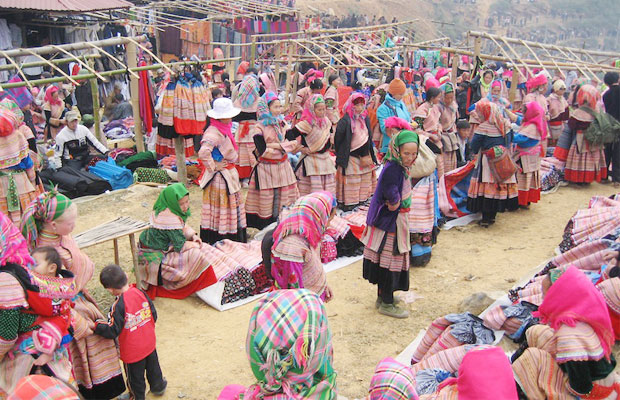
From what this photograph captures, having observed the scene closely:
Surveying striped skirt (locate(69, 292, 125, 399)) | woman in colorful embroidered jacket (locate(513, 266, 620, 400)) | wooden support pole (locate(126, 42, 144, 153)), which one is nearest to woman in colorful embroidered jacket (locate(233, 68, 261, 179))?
wooden support pole (locate(126, 42, 144, 153))

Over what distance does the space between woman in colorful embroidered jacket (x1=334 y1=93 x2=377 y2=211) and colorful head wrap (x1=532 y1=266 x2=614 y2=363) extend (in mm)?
4550

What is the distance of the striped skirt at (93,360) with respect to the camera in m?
3.73

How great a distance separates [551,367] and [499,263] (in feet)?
12.1

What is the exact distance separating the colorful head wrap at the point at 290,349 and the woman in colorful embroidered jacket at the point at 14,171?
402cm

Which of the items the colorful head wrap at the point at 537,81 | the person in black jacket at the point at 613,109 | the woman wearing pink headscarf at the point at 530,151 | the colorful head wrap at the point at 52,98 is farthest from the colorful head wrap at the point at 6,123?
the person in black jacket at the point at 613,109

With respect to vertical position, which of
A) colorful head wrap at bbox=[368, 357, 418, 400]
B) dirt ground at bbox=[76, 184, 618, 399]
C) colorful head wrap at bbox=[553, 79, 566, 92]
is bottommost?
dirt ground at bbox=[76, 184, 618, 399]

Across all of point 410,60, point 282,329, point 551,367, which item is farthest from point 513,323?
point 410,60

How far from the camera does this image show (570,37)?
147 feet

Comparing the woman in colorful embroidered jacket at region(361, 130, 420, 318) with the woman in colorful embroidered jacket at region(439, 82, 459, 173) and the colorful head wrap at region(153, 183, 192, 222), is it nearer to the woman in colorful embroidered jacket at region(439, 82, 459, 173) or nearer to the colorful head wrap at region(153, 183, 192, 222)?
the colorful head wrap at region(153, 183, 192, 222)

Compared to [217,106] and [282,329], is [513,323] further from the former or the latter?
[217,106]

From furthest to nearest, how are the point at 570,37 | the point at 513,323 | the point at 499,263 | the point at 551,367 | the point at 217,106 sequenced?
the point at 570,37 → the point at 499,263 → the point at 217,106 → the point at 513,323 → the point at 551,367

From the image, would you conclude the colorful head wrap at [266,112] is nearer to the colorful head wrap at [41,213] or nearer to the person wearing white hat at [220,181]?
the person wearing white hat at [220,181]

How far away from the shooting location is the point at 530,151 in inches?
298

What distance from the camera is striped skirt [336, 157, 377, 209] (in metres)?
7.55
